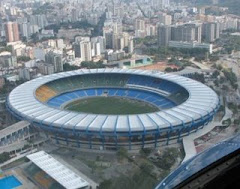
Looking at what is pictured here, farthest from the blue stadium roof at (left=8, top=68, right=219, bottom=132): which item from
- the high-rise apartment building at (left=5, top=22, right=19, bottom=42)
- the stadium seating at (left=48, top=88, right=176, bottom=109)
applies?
the high-rise apartment building at (left=5, top=22, right=19, bottom=42)

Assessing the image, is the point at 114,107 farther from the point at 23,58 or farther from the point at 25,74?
the point at 23,58

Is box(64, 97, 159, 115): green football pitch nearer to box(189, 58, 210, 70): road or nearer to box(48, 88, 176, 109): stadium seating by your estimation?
box(48, 88, 176, 109): stadium seating

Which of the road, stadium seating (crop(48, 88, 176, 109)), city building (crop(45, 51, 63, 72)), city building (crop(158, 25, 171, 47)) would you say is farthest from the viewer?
city building (crop(158, 25, 171, 47))

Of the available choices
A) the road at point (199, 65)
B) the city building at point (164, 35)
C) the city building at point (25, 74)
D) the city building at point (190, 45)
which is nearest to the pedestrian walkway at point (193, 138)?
the road at point (199, 65)

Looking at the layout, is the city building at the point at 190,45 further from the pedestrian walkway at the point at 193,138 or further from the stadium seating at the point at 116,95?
the pedestrian walkway at the point at 193,138

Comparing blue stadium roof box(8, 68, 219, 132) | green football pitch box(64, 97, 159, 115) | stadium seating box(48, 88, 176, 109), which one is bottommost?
green football pitch box(64, 97, 159, 115)

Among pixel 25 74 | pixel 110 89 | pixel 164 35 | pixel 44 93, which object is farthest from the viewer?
pixel 164 35

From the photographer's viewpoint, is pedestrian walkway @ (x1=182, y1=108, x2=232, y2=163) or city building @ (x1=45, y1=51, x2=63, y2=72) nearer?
pedestrian walkway @ (x1=182, y1=108, x2=232, y2=163)

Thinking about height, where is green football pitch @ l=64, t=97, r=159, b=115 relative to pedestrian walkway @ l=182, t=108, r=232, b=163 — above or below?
above

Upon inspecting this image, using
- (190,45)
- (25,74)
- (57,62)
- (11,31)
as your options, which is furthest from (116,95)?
(11,31)
